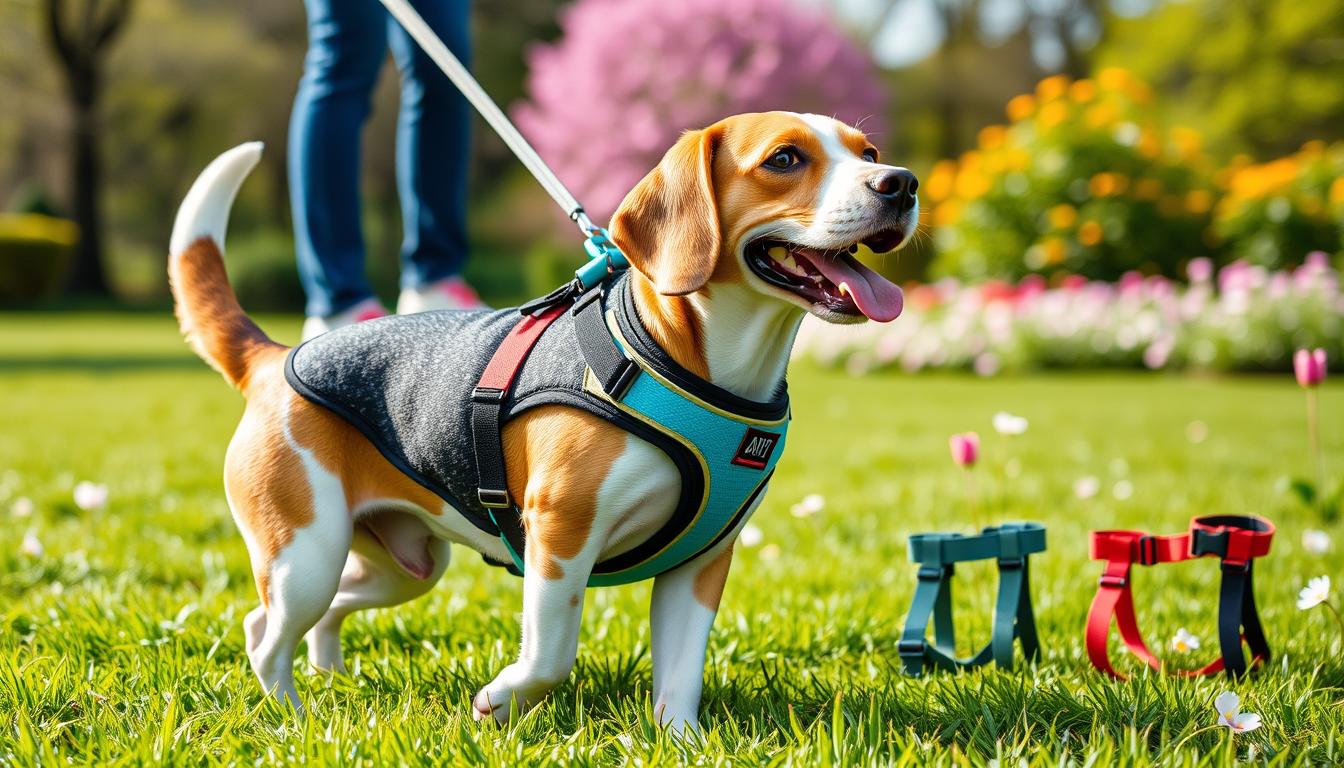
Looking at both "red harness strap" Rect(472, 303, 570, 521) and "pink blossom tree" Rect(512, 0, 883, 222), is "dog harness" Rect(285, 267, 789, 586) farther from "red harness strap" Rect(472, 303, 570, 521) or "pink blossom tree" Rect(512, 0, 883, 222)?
"pink blossom tree" Rect(512, 0, 883, 222)

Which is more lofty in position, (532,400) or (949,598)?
(532,400)

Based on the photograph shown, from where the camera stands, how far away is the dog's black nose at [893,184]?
2.15 m

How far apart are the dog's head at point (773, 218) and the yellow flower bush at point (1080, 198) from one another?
1215 centimetres

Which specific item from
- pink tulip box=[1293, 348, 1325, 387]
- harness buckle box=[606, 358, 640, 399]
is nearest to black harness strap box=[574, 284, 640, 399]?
harness buckle box=[606, 358, 640, 399]

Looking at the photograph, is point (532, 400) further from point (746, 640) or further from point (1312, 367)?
point (1312, 367)

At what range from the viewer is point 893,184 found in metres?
2.15

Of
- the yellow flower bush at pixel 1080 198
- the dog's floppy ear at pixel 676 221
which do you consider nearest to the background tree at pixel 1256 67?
the yellow flower bush at pixel 1080 198

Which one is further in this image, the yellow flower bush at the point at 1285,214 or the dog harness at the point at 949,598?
the yellow flower bush at the point at 1285,214

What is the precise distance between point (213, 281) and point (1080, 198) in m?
12.8

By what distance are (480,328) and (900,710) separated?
45.2 inches

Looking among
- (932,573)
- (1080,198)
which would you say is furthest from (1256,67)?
(932,573)

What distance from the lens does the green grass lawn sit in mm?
2102

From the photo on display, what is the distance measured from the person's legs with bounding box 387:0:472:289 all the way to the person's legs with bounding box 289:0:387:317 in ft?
0.55

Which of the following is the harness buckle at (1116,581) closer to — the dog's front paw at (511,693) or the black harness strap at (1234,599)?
the black harness strap at (1234,599)
